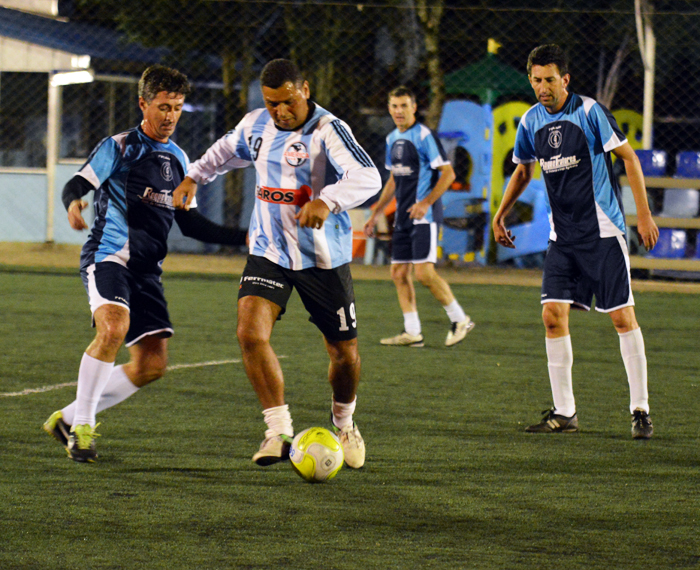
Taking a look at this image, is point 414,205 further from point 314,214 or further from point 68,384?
point 314,214

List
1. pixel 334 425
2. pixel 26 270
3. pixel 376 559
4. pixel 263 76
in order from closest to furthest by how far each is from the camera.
Result: pixel 376 559 → pixel 263 76 → pixel 334 425 → pixel 26 270

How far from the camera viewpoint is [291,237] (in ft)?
16.3

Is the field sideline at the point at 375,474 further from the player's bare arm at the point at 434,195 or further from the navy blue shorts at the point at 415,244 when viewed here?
the player's bare arm at the point at 434,195

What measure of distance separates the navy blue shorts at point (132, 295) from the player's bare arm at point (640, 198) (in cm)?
245

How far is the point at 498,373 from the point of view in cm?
778

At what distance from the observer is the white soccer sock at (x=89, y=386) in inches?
200

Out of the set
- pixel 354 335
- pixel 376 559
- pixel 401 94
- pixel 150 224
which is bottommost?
pixel 376 559

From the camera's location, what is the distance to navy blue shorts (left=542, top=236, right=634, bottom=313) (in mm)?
5797

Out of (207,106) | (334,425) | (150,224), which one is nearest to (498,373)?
(334,425)

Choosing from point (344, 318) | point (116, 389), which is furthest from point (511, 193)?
point (116, 389)

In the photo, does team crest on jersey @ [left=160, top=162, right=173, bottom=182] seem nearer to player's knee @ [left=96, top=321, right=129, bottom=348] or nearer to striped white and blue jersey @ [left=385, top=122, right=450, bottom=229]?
player's knee @ [left=96, top=321, right=129, bottom=348]

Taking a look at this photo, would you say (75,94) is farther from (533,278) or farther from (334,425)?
(334,425)

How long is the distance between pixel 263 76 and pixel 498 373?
3.64 metres

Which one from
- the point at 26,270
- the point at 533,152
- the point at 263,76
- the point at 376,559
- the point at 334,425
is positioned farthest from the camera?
the point at 26,270
